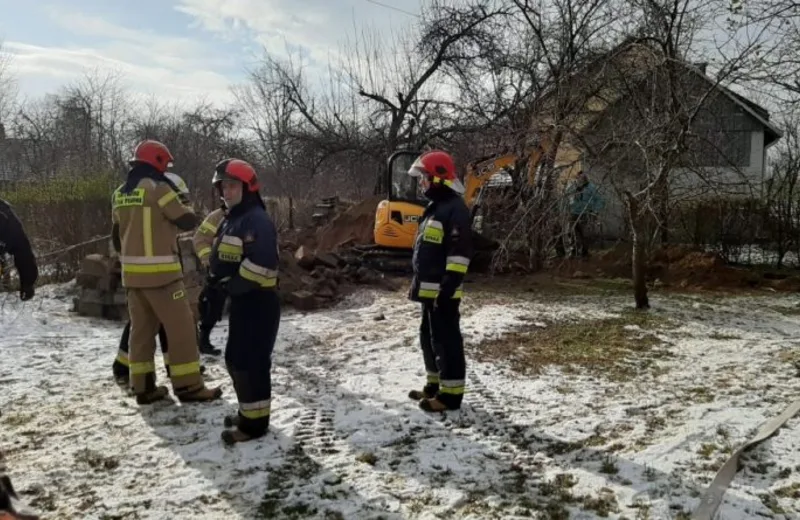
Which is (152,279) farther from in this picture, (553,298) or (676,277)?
(676,277)

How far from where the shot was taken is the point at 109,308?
8758 mm

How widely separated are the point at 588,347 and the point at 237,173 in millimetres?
4587

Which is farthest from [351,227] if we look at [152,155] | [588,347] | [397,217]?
[152,155]

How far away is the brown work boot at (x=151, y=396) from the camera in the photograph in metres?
5.16

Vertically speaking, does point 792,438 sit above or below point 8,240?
below

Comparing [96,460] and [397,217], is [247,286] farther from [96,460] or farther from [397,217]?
[397,217]

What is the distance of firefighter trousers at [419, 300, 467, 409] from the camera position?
486cm

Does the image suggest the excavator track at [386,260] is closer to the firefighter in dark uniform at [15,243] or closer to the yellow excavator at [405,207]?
the yellow excavator at [405,207]

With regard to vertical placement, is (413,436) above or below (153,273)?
below

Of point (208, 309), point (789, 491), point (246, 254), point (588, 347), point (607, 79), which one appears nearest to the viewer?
point (789, 491)

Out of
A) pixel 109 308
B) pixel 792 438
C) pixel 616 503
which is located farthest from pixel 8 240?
pixel 792 438

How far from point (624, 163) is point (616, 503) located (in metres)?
6.20

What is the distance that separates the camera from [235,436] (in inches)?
171

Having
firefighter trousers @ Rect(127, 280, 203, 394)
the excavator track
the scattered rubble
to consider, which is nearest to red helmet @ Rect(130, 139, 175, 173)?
firefighter trousers @ Rect(127, 280, 203, 394)
